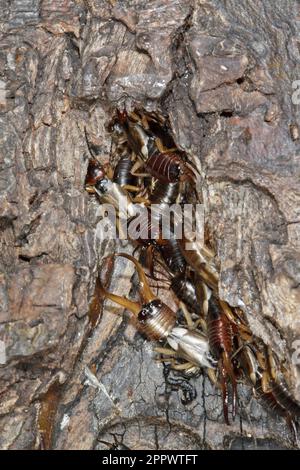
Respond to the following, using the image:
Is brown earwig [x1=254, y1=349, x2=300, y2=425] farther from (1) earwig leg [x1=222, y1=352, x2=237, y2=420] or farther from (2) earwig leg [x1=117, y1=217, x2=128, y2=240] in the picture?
(2) earwig leg [x1=117, y1=217, x2=128, y2=240]

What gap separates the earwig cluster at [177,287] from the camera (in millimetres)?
2764

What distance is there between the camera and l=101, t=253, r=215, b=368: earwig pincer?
286 cm

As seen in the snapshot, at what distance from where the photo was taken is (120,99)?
2.84 metres

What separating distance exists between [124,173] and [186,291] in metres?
0.71

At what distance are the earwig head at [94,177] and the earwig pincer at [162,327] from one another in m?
0.38

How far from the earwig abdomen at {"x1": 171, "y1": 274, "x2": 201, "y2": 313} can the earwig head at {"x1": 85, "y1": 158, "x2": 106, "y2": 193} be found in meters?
0.60

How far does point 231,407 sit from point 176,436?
0.92 feet

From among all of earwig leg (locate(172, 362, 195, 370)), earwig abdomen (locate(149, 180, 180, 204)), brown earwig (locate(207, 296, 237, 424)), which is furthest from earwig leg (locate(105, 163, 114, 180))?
earwig leg (locate(172, 362, 195, 370))

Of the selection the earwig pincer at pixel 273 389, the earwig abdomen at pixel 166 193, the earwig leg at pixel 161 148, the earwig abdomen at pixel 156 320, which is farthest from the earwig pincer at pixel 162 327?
the earwig leg at pixel 161 148

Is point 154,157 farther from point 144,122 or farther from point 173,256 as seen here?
point 173,256

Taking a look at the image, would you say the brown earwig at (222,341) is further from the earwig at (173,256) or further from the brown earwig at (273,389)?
the earwig at (173,256)

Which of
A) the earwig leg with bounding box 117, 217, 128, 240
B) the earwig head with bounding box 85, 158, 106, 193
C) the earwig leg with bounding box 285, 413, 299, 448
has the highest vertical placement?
the earwig head with bounding box 85, 158, 106, 193

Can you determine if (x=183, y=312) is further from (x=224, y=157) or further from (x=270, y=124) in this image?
(x=270, y=124)

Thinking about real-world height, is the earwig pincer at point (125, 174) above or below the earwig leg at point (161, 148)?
below
